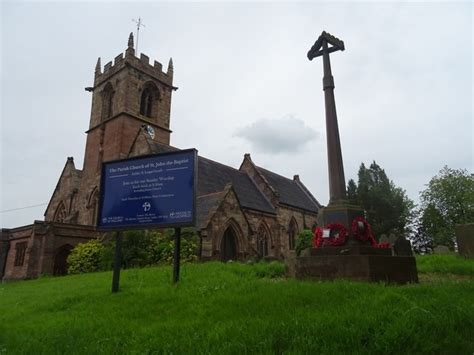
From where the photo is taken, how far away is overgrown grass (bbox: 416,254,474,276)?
31.1ft

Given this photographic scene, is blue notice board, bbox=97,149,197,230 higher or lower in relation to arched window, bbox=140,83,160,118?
lower

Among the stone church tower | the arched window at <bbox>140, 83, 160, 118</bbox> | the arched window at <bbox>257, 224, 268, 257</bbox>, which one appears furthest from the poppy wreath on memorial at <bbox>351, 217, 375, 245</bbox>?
the arched window at <bbox>140, 83, 160, 118</bbox>

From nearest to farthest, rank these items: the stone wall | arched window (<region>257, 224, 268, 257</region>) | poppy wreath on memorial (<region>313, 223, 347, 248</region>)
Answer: poppy wreath on memorial (<region>313, 223, 347, 248</region>), the stone wall, arched window (<region>257, 224, 268, 257</region>)

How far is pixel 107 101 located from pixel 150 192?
2861 centimetres

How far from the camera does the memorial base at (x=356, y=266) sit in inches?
306

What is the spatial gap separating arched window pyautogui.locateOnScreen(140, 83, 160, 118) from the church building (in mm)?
95

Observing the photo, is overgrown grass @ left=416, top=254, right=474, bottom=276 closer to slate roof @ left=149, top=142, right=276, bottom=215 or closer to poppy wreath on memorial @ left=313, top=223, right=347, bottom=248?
poppy wreath on memorial @ left=313, top=223, right=347, bottom=248

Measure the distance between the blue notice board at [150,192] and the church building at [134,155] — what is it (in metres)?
9.41

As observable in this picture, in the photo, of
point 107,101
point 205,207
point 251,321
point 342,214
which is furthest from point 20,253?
point 251,321

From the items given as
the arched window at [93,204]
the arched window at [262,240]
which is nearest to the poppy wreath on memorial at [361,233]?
the arched window at [262,240]

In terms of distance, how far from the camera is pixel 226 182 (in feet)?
96.6

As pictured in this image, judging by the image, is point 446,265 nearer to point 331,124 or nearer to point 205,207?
point 331,124

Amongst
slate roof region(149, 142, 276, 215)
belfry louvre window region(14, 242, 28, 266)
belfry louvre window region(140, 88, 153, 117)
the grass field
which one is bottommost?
the grass field

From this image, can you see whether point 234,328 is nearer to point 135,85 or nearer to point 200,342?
point 200,342
